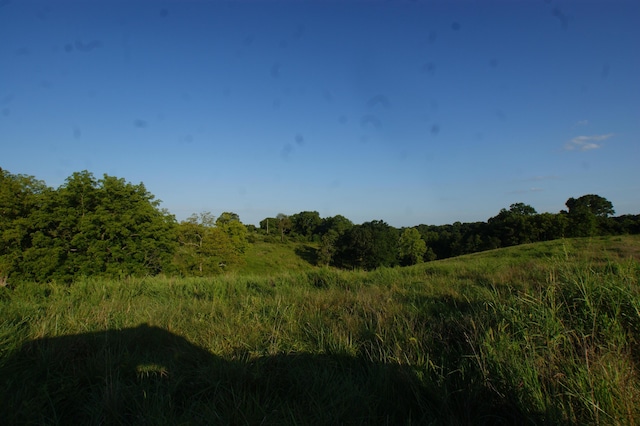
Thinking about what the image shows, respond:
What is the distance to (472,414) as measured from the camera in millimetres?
2553

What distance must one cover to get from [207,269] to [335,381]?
3869 cm

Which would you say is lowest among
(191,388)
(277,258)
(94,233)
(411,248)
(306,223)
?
(277,258)

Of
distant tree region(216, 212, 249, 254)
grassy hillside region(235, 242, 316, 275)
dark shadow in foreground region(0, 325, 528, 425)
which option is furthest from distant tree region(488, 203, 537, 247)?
dark shadow in foreground region(0, 325, 528, 425)

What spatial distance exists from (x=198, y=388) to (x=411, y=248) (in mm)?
76084

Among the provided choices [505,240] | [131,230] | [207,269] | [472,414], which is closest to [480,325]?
[472,414]

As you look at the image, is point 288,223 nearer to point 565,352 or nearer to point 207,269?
point 207,269

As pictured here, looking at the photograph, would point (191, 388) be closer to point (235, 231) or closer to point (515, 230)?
point (235, 231)

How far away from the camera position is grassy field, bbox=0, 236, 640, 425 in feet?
8.15

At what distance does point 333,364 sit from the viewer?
11.6 ft

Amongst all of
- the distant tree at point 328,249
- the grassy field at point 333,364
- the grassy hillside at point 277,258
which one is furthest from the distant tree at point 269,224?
the grassy field at point 333,364

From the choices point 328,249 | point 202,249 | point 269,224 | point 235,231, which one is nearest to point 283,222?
point 269,224

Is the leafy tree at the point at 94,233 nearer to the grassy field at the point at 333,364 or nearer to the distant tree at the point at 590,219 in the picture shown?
the grassy field at the point at 333,364

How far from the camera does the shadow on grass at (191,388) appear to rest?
254 centimetres

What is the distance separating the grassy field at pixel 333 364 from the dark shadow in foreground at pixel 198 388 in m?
0.02
